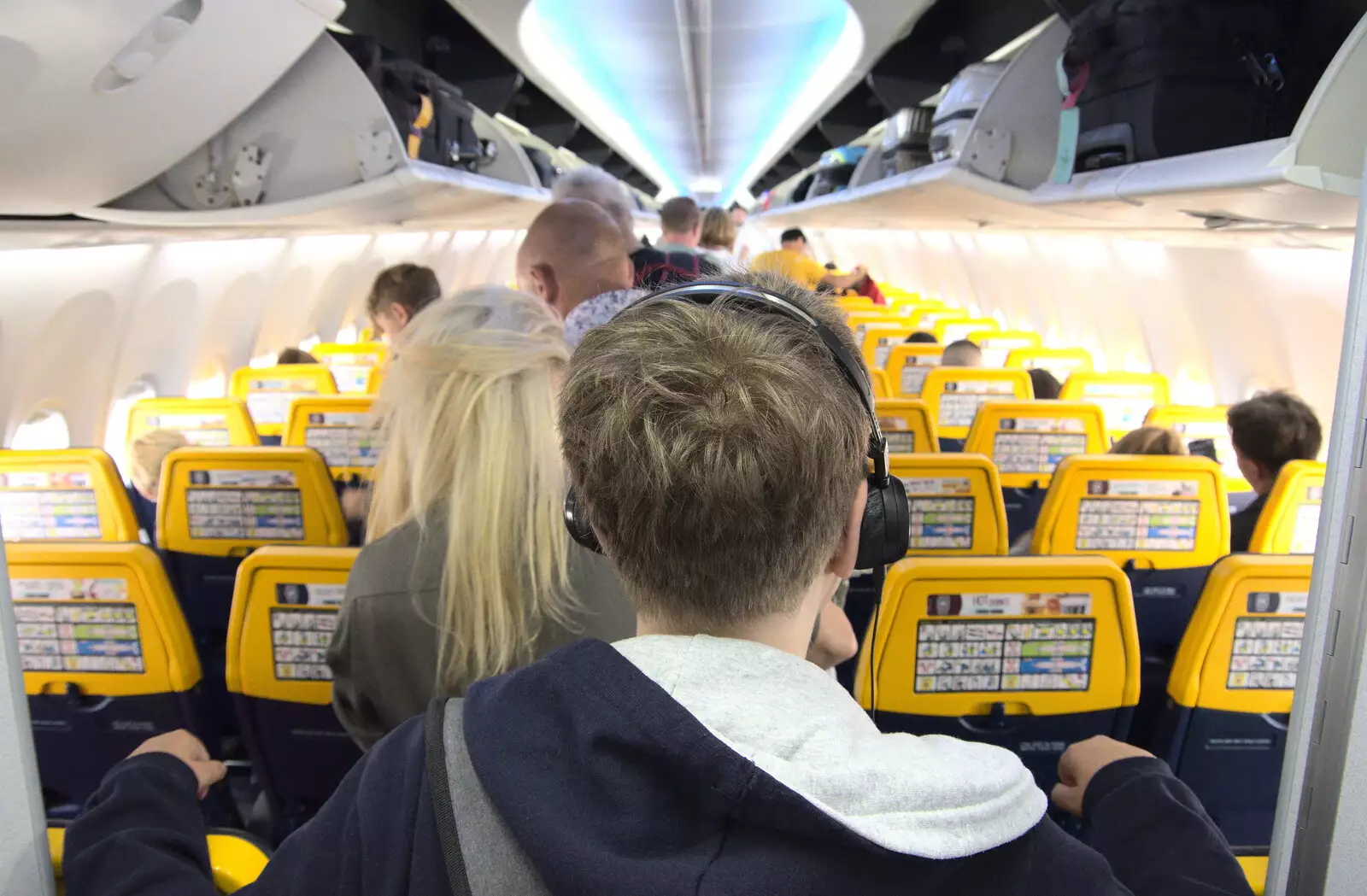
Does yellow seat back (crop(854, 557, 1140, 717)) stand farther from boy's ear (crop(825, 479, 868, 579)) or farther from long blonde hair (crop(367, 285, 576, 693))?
boy's ear (crop(825, 479, 868, 579))

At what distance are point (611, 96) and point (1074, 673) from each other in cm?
1244

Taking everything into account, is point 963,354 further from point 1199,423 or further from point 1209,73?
point 1209,73

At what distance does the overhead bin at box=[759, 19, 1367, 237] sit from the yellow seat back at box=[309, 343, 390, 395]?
14.6 feet

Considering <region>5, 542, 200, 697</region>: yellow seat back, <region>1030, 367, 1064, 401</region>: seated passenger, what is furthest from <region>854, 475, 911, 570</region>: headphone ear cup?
<region>1030, 367, 1064, 401</region>: seated passenger

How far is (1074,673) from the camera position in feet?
6.96

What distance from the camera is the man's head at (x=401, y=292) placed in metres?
4.81

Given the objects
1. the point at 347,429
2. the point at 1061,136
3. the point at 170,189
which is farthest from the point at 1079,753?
the point at 170,189

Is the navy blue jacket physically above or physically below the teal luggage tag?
below

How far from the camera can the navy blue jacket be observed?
70 centimetres

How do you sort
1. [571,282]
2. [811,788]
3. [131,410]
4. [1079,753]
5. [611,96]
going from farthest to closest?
1. [611,96]
2. [131,410]
3. [571,282]
4. [1079,753]
5. [811,788]

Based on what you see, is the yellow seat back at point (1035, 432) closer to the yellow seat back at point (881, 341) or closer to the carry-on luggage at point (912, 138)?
the yellow seat back at point (881, 341)

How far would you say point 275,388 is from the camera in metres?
5.68

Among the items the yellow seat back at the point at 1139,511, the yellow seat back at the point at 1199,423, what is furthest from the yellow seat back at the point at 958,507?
Result: the yellow seat back at the point at 1199,423

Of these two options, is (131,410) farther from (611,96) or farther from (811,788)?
(611,96)
